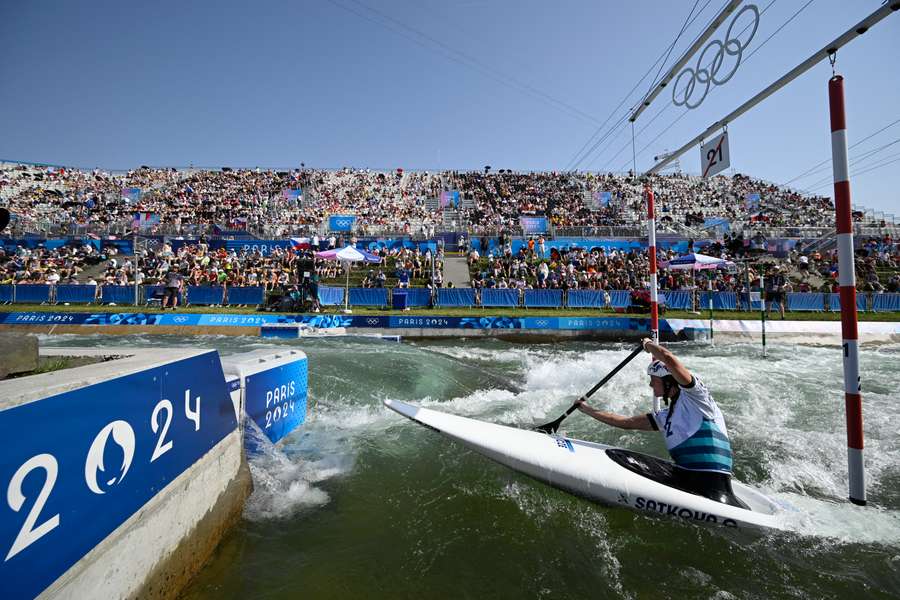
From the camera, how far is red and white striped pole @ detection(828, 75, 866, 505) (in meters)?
3.38

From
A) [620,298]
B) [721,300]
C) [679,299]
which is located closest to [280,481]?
[620,298]

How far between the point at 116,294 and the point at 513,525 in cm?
2025

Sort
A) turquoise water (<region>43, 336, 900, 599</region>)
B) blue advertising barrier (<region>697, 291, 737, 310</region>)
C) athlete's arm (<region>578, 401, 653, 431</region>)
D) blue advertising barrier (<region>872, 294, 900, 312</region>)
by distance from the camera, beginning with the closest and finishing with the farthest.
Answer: turquoise water (<region>43, 336, 900, 599</region>) < athlete's arm (<region>578, 401, 653, 431</region>) < blue advertising barrier (<region>872, 294, 900, 312</region>) < blue advertising barrier (<region>697, 291, 737, 310</region>)

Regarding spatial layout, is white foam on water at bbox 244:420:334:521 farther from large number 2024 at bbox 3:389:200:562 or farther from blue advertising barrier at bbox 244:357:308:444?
large number 2024 at bbox 3:389:200:562

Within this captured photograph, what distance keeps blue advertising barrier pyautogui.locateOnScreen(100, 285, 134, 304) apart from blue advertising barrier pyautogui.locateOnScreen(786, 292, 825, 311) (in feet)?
92.4

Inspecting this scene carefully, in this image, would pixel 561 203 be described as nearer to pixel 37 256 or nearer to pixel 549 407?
pixel 549 407

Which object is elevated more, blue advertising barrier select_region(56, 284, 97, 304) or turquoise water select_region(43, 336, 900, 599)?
blue advertising barrier select_region(56, 284, 97, 304)

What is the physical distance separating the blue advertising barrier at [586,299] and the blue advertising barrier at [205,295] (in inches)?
575

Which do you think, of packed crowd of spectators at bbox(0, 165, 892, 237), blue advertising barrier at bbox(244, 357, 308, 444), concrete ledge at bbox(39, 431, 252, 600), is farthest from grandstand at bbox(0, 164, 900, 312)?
concrete ledge at bbox(39, 431, 252, 600)

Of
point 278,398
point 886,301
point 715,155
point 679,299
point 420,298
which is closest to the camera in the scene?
point 278,398

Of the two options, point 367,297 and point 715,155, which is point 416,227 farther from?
point 715,155

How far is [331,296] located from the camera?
17766 mm

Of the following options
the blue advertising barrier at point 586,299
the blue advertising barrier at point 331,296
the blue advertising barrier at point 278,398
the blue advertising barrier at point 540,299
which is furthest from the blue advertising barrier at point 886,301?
the blue advertising barrier at point 278,398

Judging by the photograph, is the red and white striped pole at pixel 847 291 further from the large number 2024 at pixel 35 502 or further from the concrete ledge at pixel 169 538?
the large number 2024 at pixel 35 502
